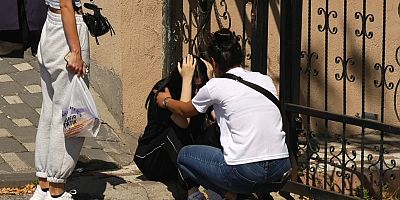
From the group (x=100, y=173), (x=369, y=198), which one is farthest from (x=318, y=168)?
(x=100, y=173)

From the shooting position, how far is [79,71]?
19.5 feet

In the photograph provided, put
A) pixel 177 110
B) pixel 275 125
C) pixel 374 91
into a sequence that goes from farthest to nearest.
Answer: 1. pixel 374 91
2. pixel 177 110
3. pixel 275 125

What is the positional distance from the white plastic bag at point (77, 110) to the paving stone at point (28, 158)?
1.03 metres

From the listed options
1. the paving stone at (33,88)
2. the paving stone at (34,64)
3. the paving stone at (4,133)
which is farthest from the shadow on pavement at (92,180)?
the paving stone at (34,64)

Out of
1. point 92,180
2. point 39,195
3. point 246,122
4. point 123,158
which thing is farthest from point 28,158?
point 246,122

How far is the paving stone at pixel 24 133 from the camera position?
7.34m

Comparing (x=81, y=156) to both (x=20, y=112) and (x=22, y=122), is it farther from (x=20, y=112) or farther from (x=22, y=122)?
(x=20, y=112)

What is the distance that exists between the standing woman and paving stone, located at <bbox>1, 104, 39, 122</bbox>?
1.53 m

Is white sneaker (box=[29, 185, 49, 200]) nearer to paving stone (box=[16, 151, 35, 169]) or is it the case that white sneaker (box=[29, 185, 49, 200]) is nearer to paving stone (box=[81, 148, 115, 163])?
paving stone (box=[16, 151, 35, 169])

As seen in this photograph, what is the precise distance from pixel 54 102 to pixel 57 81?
0.14 m

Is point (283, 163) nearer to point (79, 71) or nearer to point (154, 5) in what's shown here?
point (79, 71)

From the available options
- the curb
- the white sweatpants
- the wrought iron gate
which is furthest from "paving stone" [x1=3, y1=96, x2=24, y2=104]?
the white sweatpants

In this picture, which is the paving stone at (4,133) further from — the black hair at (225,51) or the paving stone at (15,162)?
the black hair at (225,51)

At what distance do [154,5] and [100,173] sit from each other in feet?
4.63
